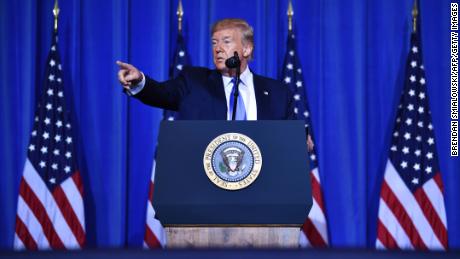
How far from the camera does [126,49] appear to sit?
6.11 m

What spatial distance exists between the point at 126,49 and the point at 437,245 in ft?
9.64

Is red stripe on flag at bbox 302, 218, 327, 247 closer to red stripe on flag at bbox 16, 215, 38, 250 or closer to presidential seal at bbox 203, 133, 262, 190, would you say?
red stripe on flag at bbox 16, 215, 38, 250

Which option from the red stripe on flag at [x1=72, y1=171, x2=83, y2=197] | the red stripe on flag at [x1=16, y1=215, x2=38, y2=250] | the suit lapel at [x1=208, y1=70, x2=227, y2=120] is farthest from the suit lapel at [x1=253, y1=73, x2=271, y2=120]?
the red stripe on flag at [x1=16, y1=215, x2=38, y2=250]

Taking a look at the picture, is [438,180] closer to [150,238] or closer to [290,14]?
[290,14]

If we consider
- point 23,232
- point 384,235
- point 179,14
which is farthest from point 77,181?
point 384,235

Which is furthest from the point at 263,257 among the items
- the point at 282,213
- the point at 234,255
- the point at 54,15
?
the point at 54,15

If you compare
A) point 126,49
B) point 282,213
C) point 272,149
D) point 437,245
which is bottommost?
point 437,245

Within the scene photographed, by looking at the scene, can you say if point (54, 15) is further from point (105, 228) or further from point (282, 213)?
point (282, 213)

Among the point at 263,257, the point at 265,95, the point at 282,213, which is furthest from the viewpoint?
the point at 265,95

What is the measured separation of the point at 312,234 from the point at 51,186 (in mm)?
2074

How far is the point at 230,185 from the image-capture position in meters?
2.74

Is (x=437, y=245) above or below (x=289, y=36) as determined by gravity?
below

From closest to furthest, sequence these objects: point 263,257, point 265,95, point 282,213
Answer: point 263,257 → point 282,213 → point 265,95

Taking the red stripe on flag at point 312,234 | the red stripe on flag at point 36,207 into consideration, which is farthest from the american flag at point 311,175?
the red stripe on flag at point 36,207
